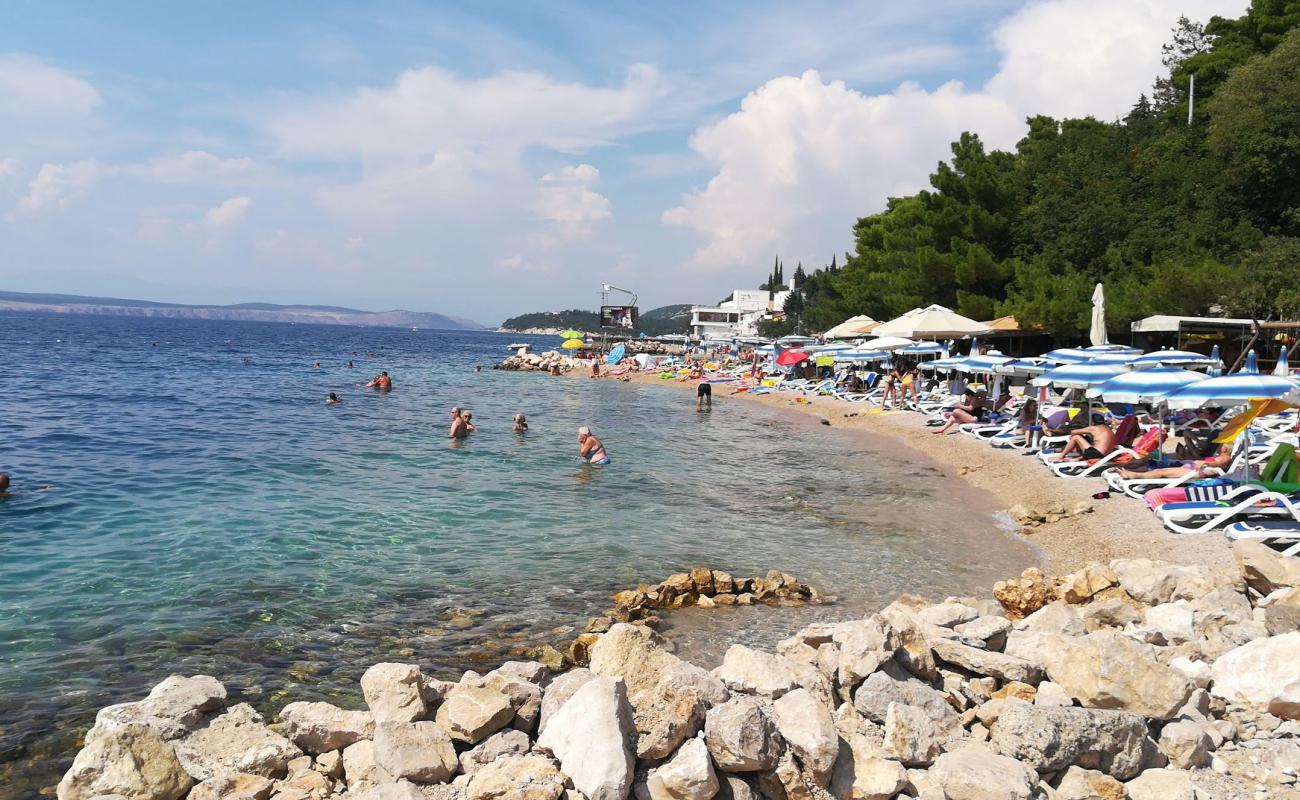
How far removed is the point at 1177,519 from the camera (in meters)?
10.2

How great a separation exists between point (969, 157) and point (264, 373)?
125 feet

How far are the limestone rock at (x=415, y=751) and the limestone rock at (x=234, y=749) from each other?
0.61 meters

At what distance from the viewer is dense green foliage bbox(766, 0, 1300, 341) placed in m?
27.6

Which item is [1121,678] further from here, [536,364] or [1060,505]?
[536,364]

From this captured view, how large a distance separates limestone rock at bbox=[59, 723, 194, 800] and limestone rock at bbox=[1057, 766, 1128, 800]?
452 centimetres

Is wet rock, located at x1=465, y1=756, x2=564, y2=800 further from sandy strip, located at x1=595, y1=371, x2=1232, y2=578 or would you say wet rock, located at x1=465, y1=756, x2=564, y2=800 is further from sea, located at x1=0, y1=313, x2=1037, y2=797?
sandy strip, located at x1=595, y1=371, x2=1232, y2=578

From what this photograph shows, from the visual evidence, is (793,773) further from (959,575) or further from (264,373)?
(264,373)

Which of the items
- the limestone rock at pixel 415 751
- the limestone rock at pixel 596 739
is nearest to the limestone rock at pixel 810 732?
the limestone rock at pixel 596 739

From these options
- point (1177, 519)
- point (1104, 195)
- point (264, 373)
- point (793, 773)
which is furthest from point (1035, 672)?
point (264, 373)

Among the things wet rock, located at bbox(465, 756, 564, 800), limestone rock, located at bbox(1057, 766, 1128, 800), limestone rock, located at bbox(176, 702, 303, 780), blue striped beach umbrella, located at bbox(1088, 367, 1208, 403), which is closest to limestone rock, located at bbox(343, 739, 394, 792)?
limestone rock, located at bbox(176, 702, 303, 780)

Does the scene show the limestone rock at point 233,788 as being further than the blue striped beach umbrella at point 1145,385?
No

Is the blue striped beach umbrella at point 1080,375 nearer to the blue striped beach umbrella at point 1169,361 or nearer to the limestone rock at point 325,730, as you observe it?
the blue striped beach umbrella at point 1169,361

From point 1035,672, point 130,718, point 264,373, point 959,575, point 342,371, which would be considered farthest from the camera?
point 342,371

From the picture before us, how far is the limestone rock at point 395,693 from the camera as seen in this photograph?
15.4 feet
